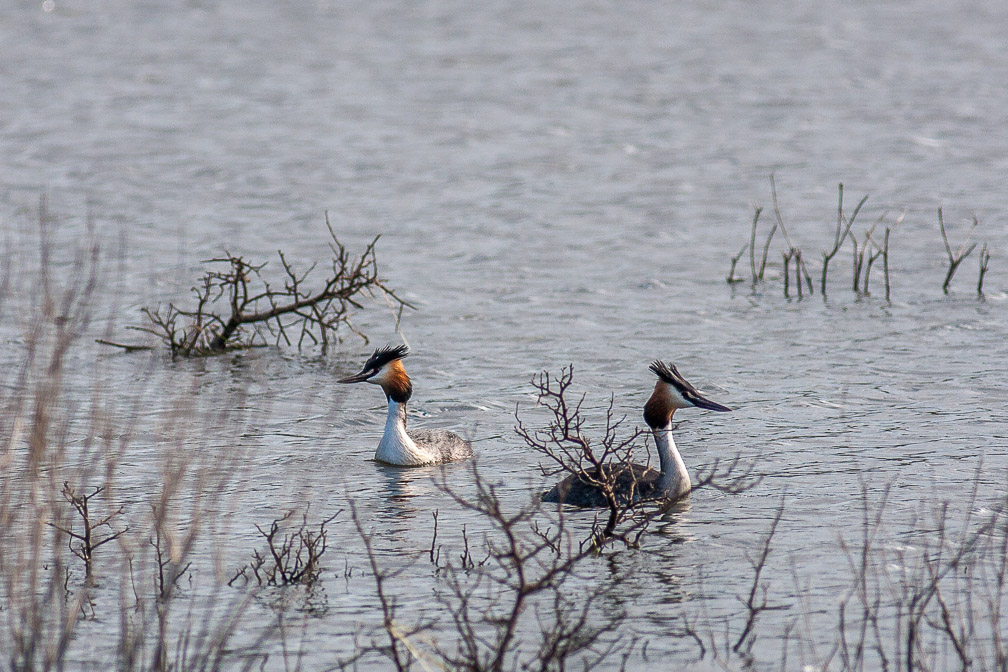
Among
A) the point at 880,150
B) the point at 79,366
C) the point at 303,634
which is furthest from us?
the point at 880,150

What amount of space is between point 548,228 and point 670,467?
9662mm

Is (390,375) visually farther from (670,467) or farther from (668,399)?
(670,467)

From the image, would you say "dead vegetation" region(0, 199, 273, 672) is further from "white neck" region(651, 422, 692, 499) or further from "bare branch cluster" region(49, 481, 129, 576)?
"white neck" region(651, 422, 692, 499)

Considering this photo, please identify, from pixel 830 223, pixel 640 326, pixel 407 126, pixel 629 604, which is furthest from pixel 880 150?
pixel 629 604

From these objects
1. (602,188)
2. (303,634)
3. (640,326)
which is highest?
(602,188)

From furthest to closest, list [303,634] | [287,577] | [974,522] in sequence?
[974,522] → [287,577] → [303,634]

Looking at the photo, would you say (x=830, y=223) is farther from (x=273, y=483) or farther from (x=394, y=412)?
(x=273, y=483)

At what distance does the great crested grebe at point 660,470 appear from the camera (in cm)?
898

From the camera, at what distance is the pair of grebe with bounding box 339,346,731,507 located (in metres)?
9.05

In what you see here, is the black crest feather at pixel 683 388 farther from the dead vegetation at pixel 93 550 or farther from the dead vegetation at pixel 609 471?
the dead vegetation at pixel 93 550

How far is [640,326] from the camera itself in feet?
46.9


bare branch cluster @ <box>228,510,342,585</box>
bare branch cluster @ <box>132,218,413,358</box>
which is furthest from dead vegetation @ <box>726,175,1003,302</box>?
bare branch cluster @ <box>228,510,342,585</box>

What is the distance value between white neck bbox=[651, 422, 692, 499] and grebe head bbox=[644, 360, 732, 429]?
0.24m

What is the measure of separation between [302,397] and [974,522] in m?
5.84
